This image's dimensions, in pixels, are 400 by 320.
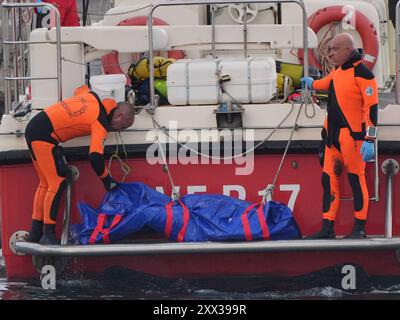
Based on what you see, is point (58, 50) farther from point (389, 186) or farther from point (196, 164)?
point (389, 186)

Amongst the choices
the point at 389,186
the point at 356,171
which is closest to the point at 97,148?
the point at 356,171

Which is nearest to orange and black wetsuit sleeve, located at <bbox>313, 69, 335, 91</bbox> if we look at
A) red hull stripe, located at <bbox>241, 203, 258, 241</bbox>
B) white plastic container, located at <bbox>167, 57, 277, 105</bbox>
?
white plastic container, located at <bbox>167, 57, 277, 105</bbox>

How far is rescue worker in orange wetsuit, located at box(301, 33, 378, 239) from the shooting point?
7.54 m

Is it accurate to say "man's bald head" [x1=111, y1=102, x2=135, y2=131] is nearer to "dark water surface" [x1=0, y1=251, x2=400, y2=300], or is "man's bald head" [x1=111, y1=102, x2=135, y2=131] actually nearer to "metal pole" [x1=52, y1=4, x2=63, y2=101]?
"metal pole" [x1=52, y1=4, x2=63, y2=101]

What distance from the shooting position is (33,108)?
8.16 metres

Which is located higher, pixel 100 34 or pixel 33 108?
pixel 100 34

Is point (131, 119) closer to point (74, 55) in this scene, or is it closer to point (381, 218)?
point (74, 55)

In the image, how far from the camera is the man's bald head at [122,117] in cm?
779

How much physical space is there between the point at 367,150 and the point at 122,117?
1.65 metres

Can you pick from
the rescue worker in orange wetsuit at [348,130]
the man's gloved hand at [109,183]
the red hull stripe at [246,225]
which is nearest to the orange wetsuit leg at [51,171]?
the man's gloved hand at [109,183]
